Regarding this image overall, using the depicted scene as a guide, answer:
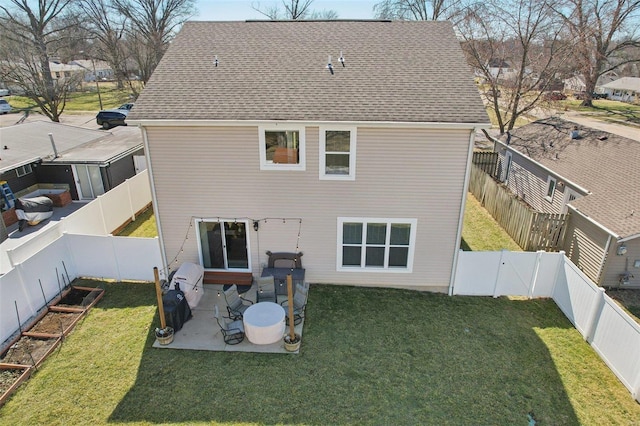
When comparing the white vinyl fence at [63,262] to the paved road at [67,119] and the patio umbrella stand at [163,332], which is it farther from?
the paved road at [67,119]

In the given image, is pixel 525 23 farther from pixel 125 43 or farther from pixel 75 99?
pixel 75 99

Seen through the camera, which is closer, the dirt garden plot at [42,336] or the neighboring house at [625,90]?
the dirt garden plot at [42,336]

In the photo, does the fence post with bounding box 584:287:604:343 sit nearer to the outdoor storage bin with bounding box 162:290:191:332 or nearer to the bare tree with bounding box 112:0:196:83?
the outdoor storage bin with bounding box 162:290:191:332

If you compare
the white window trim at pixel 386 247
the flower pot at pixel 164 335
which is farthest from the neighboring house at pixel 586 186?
the flower pot at pixel 164 335

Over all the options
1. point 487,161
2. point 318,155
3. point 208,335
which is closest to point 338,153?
point 318,155

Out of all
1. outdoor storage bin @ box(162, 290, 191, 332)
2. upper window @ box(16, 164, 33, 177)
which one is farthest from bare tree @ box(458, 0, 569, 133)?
upper window @ box(16, 164, 33, 177)

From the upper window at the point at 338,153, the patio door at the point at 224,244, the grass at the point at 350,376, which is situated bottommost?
the grass at the point at 350,376
